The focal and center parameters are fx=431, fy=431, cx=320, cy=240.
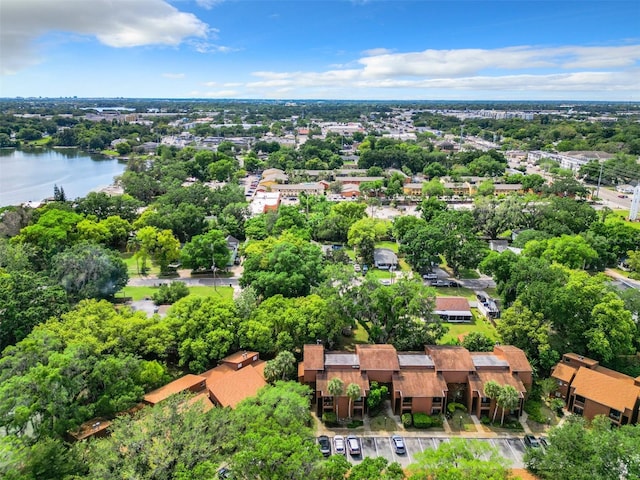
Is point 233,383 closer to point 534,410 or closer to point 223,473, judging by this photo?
point 223,473

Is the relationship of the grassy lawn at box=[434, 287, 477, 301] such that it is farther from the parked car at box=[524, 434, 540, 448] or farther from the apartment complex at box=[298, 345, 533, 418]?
the parked car at box=[524, 434, 540, 448]

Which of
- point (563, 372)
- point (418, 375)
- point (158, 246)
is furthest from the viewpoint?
point (158, 246)

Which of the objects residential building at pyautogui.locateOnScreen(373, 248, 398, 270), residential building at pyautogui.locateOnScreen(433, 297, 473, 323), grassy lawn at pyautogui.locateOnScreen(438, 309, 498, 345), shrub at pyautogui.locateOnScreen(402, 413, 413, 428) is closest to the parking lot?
shrub at pyautogui.locateOnScreen(402, 413, 413, 428)

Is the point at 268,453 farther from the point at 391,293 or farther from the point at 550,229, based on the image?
the point at 550,229

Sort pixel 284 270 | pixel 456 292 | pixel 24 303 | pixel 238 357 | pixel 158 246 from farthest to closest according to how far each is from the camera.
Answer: pixel 158 246
pixel 456 292
pixel 284 270
pixel 24 303
pixel 238 357

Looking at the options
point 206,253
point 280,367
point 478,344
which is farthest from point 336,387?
point 206,253

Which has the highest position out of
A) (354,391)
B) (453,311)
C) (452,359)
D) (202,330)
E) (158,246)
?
(158,246)

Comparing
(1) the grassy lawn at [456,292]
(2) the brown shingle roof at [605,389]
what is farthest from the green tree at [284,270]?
(2) the brown shingle roof at [605,389]
